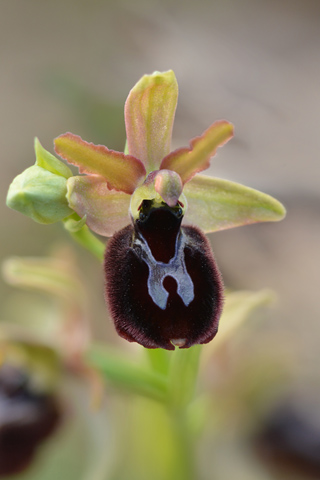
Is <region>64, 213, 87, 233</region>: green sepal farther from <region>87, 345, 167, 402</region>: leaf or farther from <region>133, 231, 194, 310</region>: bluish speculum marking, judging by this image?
<region>87, 345, 167, 402</region>: leaf

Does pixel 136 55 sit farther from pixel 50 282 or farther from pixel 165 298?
pixel 165 298

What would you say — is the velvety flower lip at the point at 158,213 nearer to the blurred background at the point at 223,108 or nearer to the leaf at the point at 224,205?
the leaf at the point at 224,205

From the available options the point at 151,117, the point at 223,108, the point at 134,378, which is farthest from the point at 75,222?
the point at 223,108

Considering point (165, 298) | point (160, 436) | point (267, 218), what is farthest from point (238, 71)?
point (165, 298)

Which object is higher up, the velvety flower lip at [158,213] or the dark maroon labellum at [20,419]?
the velvety flower lip at [158,213]

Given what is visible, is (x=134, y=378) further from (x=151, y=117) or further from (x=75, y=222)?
(x=151, y=117)

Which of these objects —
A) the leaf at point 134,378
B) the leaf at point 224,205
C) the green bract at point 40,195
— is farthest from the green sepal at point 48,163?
the leaf at point 134,378
